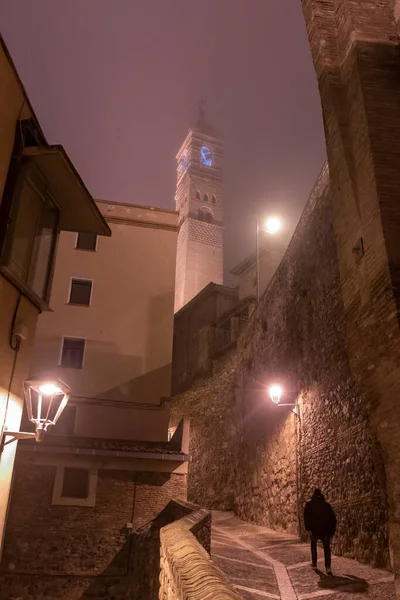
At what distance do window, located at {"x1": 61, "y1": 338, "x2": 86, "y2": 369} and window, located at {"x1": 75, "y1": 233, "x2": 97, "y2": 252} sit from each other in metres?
3.55

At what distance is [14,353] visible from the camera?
660 centimetres

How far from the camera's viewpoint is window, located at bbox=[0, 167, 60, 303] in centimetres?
674

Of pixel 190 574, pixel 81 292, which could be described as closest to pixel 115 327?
pixel 81 292

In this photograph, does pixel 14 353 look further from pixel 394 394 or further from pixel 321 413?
pixel 321 413

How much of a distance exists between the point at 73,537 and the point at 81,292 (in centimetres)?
826

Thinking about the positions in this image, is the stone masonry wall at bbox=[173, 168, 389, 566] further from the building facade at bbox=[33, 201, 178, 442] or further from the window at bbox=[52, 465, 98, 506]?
the window at bbox=[52, 465, 98, 506]

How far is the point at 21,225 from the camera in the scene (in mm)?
7086

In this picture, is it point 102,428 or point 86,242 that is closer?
point 102,428

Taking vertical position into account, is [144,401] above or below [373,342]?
above

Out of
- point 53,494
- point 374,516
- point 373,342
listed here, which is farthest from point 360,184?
point 53,494

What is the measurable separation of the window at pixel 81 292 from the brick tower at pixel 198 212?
42.3 meters

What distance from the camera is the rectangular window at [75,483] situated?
1363cm

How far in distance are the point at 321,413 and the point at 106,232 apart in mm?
6892

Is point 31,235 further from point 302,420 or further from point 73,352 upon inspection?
point 73,352
